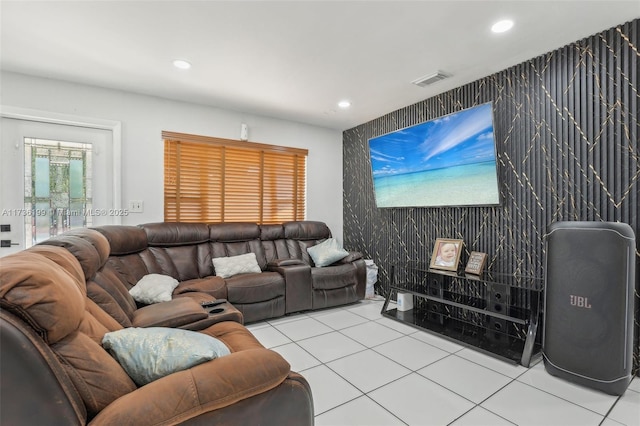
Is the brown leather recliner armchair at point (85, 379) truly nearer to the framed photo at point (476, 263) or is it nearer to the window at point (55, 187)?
the framed photo at point (476, 263)

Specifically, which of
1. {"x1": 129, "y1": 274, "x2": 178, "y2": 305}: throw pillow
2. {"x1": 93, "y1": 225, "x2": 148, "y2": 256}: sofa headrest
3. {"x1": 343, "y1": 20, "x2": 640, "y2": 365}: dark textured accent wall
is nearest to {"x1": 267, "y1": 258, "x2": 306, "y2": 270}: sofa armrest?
{"x1": 129, "y1": 274, "x2": 178, "y2": 305}: throw pillow

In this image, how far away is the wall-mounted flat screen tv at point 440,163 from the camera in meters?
2.88

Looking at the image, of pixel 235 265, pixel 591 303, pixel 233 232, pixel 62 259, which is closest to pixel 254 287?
pixel 235 265

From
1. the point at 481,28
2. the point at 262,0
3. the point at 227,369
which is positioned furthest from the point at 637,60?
the point at 227,369

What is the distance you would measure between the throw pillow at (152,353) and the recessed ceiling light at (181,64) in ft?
8.01

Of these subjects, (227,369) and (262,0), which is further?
(262,0)

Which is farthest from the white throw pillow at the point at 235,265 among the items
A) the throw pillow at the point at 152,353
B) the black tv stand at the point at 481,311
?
the throw pillow at the point at 152,353

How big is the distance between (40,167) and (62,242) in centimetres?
234

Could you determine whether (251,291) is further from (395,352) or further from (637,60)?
(637,60)

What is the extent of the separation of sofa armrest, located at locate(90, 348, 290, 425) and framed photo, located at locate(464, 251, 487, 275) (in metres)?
2.41

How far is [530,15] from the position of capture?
2092mm

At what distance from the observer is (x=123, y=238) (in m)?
2.75

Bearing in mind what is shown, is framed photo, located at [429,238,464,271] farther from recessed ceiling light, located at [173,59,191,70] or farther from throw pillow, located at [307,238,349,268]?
recessed ceiling light, located at [173,59,191,70]

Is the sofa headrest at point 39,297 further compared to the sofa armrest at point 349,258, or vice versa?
the sofa armrest at point 349,258
